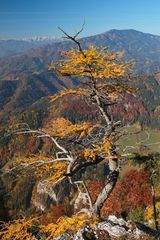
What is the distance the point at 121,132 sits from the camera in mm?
18172

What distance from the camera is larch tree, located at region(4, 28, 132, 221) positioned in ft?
57.7

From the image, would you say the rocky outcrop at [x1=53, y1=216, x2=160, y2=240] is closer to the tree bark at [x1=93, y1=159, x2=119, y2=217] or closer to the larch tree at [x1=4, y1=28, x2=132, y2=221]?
the larch tree at [x1=4, y1=28, x2=132, y2=221]

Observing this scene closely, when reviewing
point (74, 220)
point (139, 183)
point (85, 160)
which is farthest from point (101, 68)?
point (139, 183)

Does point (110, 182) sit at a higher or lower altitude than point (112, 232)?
higher

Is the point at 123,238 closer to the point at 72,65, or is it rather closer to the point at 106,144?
the point at 106,144

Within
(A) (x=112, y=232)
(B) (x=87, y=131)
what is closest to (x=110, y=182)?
(B) (x=87, y=131)

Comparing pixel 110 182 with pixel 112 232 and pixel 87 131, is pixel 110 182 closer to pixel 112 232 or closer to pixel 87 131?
pixel 87 131

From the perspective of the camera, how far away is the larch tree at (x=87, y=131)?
17.6 m

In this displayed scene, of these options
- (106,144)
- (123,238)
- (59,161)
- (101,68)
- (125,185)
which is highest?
(101,68)

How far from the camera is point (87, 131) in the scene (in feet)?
61.1

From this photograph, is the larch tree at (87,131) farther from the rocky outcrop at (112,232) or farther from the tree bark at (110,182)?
the rocky outcrop at (112,232)

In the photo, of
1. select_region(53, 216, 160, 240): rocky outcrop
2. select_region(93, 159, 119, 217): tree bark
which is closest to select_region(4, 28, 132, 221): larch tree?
select_region(93, 159, 119, 217): tree bark

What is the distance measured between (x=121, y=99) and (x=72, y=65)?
3386 millimetres

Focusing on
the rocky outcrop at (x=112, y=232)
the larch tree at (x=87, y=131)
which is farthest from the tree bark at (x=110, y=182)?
the rocky outcrop at (x=112, y=232)
